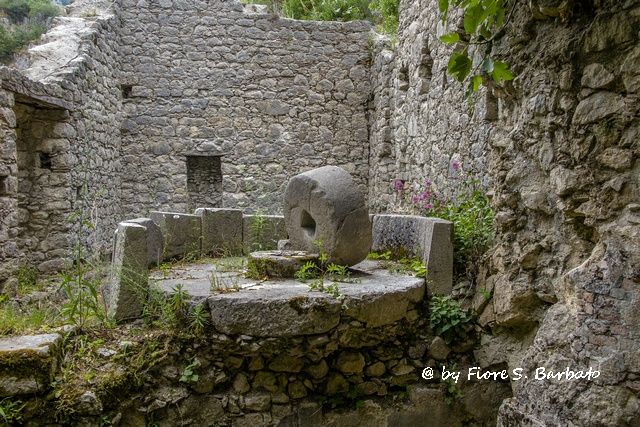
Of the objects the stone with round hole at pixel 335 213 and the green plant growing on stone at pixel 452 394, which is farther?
the stone with round hole at pixel 335 213

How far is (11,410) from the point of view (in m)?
2.96

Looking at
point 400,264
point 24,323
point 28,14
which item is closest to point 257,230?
point 400,264

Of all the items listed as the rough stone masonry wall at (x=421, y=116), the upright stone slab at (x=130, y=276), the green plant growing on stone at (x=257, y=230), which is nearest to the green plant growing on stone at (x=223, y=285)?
the upright stone slab at (x=130, y=276)

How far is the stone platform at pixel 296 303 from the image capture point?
3420 mm

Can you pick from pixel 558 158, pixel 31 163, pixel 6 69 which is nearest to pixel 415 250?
pixel 558 158

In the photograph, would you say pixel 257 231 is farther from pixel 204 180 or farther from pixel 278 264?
pixel 204 180

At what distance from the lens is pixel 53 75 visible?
682cm

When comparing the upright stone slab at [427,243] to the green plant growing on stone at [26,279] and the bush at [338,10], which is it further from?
the bush at [338,10]

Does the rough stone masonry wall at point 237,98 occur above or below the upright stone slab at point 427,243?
above

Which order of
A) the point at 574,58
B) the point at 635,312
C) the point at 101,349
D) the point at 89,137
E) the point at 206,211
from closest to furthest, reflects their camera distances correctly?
the point at 635,312 → the point at 574,58 → the point at 101,349 → the point at 206,211 → the point at 89,137

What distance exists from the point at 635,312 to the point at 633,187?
22.0 inches

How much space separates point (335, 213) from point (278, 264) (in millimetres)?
610

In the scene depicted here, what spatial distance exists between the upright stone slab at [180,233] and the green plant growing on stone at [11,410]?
2.17m

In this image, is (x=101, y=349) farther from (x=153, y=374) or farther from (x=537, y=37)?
(x=537, y=37)
